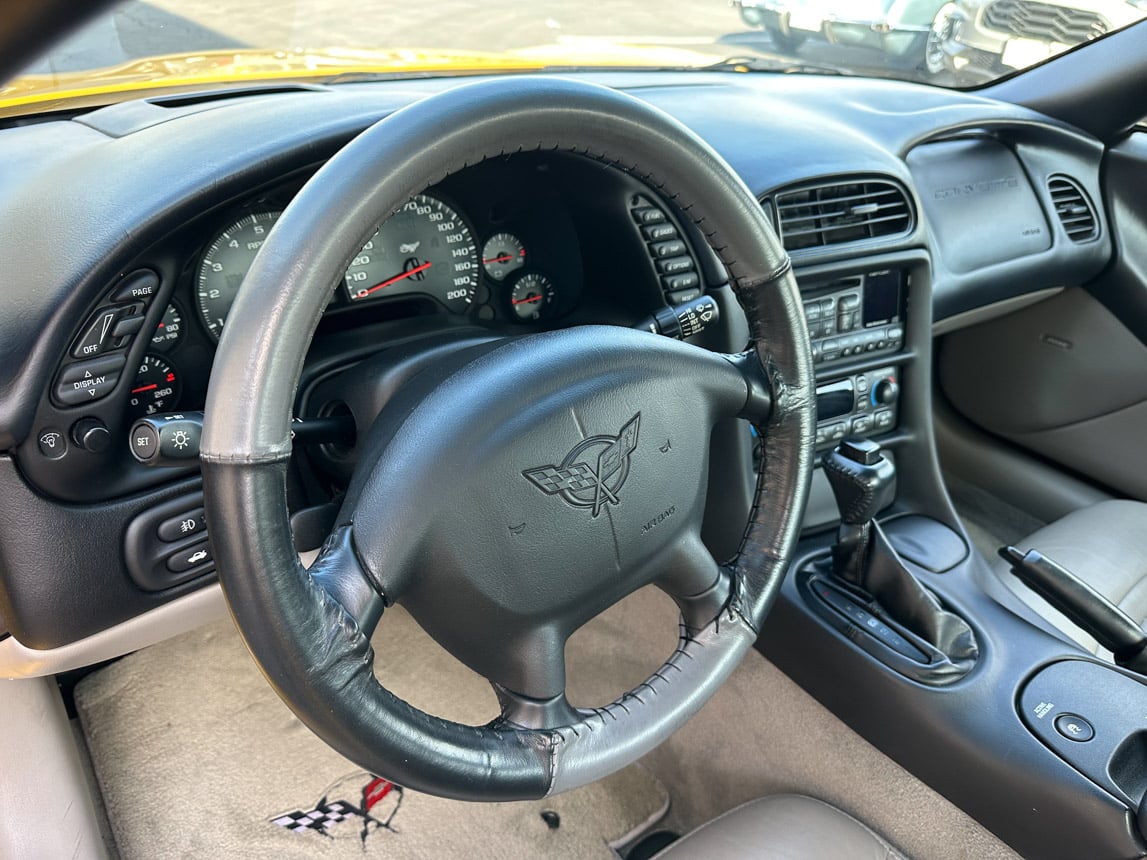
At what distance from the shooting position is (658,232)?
4.40 ft

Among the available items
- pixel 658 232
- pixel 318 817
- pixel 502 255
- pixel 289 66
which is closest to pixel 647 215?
pixel 658 232

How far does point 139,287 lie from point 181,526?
0.97 feet

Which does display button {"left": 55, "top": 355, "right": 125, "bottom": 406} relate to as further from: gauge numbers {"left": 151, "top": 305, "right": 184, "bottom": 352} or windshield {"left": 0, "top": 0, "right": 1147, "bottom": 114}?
windshield {"left": 0, "top": 0, "right": 1147, "bottom": 114}

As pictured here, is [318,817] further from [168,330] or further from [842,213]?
[842,213]

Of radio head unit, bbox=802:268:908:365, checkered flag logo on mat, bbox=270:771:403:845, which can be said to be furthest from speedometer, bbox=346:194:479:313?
checkered flag logo on mat, bbox=270:771:403:845

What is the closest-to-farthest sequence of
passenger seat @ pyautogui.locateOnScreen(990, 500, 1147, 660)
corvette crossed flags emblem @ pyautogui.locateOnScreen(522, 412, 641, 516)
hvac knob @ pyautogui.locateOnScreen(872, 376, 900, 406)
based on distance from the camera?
corvette crossed flags emblem @ pyautogui.locateOnScreen(522, 412, 641, 516), passenger seat @ pyautogui.locateOnScreen(990, 500, 1147, 660), hvac knob @ pyautogui.locateOnScreen(872, 376, 900, 406)

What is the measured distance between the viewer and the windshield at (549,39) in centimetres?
141

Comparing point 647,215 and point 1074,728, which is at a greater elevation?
point 647,215

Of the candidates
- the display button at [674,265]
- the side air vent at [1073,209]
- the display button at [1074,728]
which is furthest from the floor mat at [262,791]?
the side air vent at [1073,209]

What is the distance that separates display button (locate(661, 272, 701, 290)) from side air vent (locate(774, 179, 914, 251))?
0.21 metres

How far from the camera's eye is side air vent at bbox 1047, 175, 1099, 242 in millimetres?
2090

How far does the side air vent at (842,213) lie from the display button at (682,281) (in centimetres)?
21

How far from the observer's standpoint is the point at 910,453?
1.71 meters

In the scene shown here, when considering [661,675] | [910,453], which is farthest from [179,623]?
[910,453]
